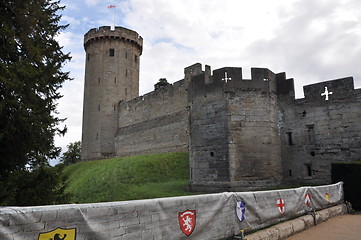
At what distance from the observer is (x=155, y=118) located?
101 ft

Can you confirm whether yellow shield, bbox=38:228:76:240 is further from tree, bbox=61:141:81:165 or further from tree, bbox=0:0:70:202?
tree, bbox=61:141:81:165

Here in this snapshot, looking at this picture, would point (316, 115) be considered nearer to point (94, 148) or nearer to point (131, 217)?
point (131, 217)

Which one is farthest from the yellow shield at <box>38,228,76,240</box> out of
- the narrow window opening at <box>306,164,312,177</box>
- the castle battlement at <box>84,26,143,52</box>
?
the castle battlement at <box>84,26,143,52</box>

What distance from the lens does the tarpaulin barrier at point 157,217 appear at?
9.88 feet

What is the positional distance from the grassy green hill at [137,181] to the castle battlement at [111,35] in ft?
66.1

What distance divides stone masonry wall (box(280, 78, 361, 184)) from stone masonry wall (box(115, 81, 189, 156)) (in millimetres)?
13029

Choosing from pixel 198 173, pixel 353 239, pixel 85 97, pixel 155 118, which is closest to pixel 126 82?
pixel 85 97

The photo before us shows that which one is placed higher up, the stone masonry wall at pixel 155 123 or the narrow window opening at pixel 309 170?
the stone masonry wall at pixel 155 123

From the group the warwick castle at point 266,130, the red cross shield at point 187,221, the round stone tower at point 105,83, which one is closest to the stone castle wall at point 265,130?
the warwick castle at point 266,130

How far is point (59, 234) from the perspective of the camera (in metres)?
A: 3.20

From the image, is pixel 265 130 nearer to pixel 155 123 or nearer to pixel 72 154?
pixel 155 123

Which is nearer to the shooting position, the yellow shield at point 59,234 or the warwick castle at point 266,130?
the yellow shield at point 59,234

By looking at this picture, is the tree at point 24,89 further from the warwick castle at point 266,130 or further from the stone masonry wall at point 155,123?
the stone masonry wall at point 155,123

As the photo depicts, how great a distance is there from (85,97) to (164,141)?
588 inches
